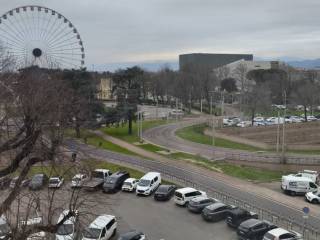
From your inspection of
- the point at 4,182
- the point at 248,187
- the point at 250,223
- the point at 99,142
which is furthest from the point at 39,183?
the point at 99,142

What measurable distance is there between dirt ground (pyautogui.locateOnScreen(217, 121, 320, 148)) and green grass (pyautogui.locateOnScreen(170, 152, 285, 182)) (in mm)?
23383

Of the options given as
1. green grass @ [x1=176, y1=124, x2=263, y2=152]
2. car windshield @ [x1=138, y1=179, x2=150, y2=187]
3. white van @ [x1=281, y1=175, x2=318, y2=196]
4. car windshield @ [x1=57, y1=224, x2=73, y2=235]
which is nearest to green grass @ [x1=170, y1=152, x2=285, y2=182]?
white van @ [x1=281, y1=175, x2=318, y2=196]

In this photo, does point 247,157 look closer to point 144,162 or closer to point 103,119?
point 144,162

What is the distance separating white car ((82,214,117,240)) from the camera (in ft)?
79.3

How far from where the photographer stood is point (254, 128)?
76250mm

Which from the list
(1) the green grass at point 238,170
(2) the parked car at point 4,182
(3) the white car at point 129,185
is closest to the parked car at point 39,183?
(2) the parked car at point 4,182

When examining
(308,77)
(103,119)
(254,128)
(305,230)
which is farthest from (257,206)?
(308,77)

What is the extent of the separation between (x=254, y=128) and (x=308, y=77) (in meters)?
75.0

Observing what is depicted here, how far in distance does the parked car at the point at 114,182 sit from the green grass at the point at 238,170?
1101 centimetres

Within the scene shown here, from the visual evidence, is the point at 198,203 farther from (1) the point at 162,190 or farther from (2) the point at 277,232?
(2) the point at 277,232

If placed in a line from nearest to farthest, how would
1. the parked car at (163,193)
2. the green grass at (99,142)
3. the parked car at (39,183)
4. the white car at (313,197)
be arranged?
the parked car at (39,183) → the parked car at (163,193) → the white car at (313,197) → the green grass at (99,142)

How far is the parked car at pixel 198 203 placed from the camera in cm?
2967

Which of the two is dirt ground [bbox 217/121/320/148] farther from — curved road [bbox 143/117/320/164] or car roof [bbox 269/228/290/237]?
car roof [bbox 269/228/290/237]

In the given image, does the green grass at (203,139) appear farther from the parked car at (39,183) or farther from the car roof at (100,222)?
the car roof at (100,222)
